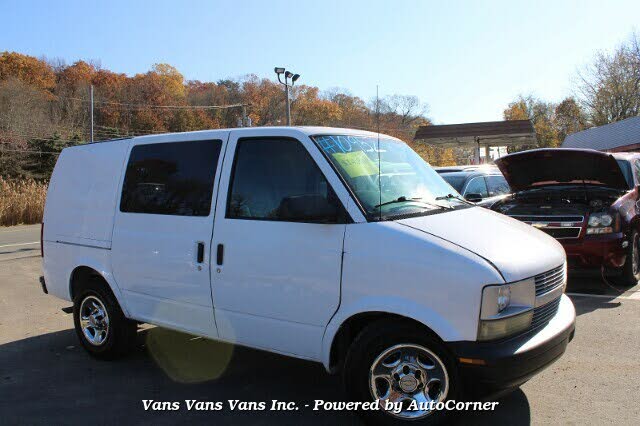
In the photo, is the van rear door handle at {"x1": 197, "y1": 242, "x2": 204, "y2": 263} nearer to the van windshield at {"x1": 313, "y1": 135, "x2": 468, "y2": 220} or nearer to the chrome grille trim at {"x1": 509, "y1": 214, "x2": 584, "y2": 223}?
the van windshield at {"x1": 313, "y1": 135, "x2": 468, "y2": 220}

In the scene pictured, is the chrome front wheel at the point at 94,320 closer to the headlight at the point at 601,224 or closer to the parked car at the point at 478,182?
the headlight at the point at 601,224

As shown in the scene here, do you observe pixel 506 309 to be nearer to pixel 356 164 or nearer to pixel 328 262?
pixel 328 262

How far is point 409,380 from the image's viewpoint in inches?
127

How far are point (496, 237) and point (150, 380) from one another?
317 cm

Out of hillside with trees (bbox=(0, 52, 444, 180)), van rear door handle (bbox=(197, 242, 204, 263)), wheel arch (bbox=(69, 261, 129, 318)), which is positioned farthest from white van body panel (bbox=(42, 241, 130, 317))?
hillside with trees (bbox=(0, 52, 444, 180))

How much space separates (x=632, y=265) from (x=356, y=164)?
18.1 feet

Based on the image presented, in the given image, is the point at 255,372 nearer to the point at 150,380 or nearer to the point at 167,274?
the point at 150,380

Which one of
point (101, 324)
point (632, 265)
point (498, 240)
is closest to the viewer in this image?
point (498, 240)

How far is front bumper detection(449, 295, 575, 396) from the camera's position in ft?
9.69

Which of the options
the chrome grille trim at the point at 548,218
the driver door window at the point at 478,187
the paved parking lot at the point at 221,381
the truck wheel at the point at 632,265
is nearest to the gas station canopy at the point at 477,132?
the driver door window at the point at 478,187

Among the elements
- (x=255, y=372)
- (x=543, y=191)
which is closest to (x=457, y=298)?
(x=255, y=372)

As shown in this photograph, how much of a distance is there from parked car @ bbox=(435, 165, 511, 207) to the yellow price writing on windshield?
610 cm

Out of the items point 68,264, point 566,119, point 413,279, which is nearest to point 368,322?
point 413,279

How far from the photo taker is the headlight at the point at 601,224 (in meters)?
6.98
